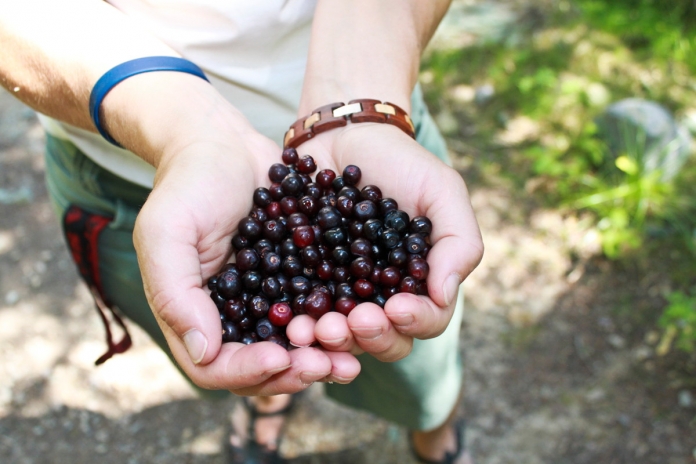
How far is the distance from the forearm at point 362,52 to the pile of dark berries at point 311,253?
0.96 feet

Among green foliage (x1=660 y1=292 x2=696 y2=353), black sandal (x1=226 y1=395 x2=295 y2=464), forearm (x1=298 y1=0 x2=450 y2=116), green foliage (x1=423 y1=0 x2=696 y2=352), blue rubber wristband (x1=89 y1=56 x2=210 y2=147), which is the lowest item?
green foliage (x1=660 y1=292 x2=696 y2=353)

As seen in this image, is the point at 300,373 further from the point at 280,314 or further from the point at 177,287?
the point at 177,287

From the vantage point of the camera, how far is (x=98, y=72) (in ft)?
6.51

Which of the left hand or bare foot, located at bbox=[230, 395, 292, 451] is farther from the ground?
the left hand

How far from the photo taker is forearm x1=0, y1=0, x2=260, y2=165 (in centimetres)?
196

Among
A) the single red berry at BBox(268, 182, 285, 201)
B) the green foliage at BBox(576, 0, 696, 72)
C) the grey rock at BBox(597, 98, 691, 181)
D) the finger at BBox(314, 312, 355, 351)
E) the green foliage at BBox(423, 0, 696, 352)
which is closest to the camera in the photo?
the finger at BBox(314, 312, 355, 351)

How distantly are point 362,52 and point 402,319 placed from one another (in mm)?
1113

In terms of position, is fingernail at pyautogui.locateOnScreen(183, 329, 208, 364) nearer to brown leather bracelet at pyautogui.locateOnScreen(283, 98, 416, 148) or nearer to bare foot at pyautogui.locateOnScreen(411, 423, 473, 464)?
brown leather bracelet at pyautogui.locateOnScreen(283, 98, 416, 148)

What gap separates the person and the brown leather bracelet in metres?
0.04

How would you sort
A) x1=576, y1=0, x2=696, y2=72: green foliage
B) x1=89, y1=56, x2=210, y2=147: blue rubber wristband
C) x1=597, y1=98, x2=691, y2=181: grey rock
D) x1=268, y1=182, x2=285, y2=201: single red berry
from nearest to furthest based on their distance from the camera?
x1=89, y1=56, x2=210, y2=147: blue rubber wristband, x1=268, y1=182, x2=285, y2=201: single red berry, x1=597, y1=98, x2=691, y2=181: grey rock, x1=576, y1=0, x2=696, y2=72: green foliage

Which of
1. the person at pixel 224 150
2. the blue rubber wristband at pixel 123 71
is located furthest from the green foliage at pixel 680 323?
the blue rubber wristband at pixel 123 71

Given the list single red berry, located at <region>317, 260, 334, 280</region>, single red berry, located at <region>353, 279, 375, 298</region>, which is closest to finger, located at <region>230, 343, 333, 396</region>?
single red berry, located at <region>353, 279, 375, 298</region>

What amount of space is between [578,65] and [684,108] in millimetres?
962

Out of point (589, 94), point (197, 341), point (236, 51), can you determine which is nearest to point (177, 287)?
point (197, 341)
